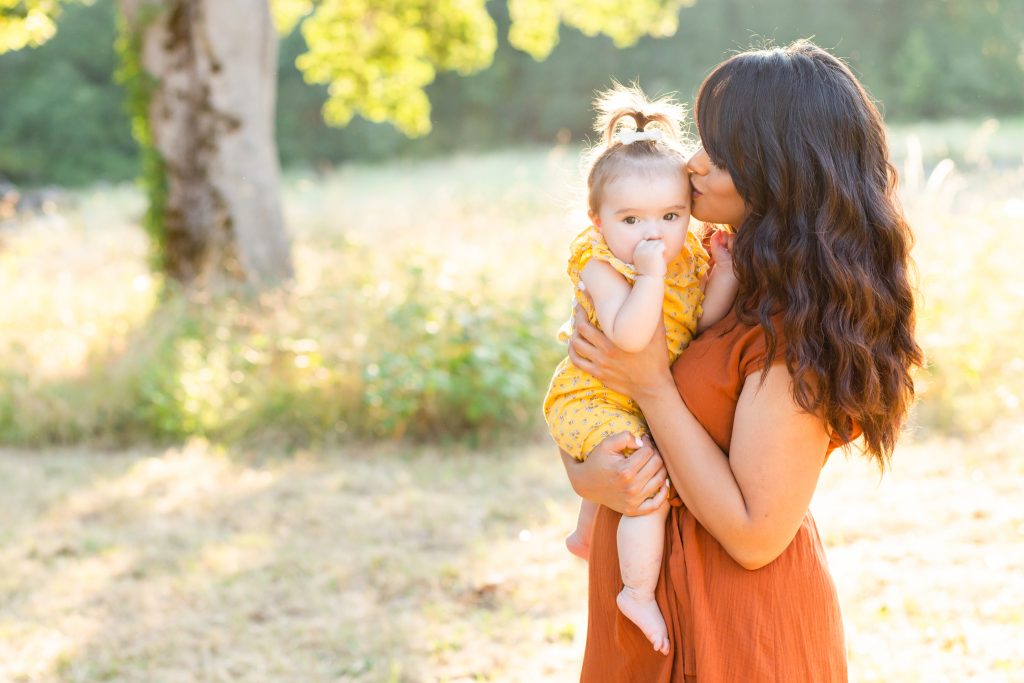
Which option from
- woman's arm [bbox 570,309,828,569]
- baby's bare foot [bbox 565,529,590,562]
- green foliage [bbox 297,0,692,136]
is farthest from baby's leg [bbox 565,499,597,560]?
green foliage [bbox 297,0,692,136]

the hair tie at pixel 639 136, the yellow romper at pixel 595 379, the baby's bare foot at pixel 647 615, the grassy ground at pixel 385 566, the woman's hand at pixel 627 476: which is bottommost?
the grassy ground at pixel 385 566

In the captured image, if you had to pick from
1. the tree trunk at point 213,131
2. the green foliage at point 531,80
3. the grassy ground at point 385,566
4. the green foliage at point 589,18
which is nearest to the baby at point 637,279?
the grassy ground at point 385,566

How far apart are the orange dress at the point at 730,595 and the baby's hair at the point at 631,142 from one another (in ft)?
1.16

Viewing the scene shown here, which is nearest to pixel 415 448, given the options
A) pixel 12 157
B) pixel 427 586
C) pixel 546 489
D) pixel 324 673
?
pixel 546 489

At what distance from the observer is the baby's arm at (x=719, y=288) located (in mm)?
1947

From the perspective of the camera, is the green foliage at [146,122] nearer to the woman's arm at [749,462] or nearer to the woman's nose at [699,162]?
the woman's nose at [699,162]

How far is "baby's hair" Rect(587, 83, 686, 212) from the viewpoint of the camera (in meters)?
1.99

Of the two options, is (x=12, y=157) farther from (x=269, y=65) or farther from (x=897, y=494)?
(x=897, y=494)

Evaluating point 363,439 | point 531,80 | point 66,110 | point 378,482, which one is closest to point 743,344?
point 378,482

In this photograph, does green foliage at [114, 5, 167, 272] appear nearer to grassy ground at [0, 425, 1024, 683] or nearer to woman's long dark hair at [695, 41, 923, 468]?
grassy ground at [0, 425, 1024, 683]

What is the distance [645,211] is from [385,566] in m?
2.88

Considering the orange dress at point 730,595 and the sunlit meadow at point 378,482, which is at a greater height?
the orange dress at point 730,595

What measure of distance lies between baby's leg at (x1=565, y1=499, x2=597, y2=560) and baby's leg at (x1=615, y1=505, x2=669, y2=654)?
0.34 meters

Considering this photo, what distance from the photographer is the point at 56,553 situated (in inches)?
185
